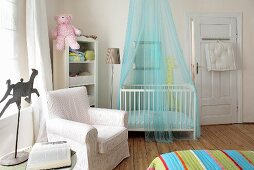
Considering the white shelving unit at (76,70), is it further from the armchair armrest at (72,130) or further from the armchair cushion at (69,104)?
the armchair armrest at (72,130)

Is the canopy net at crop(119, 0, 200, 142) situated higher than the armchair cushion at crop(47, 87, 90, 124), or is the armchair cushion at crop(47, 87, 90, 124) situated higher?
the canopy net at crop(119, 0, 200, 142)

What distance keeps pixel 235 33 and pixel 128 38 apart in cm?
229

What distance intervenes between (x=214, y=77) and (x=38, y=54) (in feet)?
10.3

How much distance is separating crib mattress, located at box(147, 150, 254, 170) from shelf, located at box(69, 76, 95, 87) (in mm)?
2017

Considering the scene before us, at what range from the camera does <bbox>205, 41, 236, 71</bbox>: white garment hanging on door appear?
3.97 metres

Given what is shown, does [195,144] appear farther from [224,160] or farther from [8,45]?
[8,45]

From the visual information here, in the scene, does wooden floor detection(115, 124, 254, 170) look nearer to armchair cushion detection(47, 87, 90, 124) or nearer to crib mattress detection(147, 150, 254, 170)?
armchair cushion detection(47, 87, 90, 124)

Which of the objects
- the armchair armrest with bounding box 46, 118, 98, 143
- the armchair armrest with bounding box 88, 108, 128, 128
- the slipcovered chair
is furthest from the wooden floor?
the armchair armrest with bounding box 46, 118, 98, 143

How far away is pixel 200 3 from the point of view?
13.0 feet

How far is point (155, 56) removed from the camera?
301cm

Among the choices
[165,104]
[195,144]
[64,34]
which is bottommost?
[195,144]

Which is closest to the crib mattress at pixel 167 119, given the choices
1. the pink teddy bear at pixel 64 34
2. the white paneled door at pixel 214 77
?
the white paneled door at pixel 214 77

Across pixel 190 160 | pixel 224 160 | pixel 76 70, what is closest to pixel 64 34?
pixel 76 70

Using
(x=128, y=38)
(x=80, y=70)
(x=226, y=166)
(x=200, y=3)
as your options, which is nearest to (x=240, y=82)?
(x=200, y=3)
